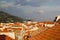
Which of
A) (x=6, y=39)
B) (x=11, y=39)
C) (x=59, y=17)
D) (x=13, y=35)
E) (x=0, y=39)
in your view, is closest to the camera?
(x=59, y=17)

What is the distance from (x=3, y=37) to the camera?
78.9 ft

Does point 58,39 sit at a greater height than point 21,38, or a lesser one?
greater

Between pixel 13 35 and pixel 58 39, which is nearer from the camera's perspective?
pixel 58 39

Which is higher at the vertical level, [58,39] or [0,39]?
[58,39]

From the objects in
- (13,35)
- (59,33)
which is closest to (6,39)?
(13,35)

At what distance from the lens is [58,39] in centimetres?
788

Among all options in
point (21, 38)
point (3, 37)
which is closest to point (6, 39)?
point (3, 37)

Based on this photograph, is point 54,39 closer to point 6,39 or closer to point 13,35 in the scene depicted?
point 6,39

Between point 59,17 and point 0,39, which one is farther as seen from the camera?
point 0,39

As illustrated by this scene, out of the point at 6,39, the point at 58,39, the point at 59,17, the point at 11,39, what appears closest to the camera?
the point at 58,39

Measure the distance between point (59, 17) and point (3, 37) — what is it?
999 cm

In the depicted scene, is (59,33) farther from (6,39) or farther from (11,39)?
(11,39)

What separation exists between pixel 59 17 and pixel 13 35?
1442 cm

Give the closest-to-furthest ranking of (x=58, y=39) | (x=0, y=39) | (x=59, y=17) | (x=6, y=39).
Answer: (x=58, y=39) < (x=59, y=17) < (x=0, y=39) < (x=6, y=39)
